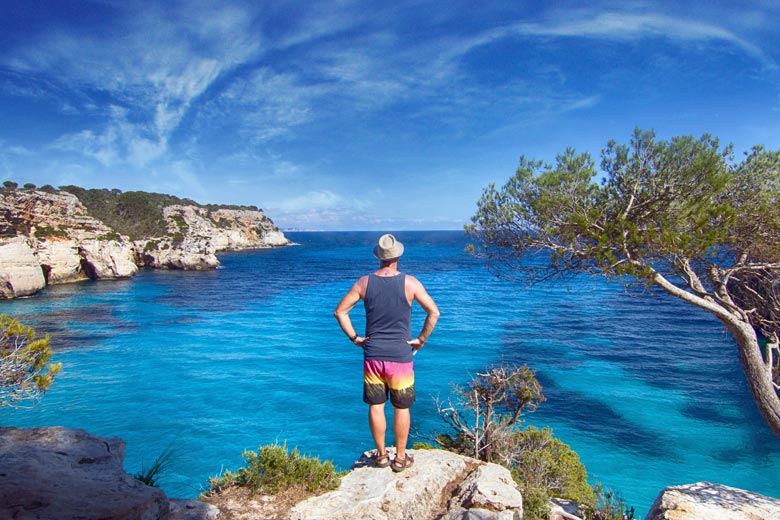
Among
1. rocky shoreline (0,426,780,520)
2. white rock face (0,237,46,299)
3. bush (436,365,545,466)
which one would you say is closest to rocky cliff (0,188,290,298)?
white rock face (0,237,46,299)

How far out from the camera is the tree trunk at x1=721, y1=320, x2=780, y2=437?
7.26 metres

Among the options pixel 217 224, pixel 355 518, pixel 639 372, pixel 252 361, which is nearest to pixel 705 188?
pixel 355 518

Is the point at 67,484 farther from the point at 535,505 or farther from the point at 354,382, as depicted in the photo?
the point at 354,382

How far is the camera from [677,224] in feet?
25.1

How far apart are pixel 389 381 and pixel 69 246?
175ft

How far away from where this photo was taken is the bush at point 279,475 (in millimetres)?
4898

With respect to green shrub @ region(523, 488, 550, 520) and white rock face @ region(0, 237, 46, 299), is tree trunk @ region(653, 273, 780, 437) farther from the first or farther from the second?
white rock face @ region(0, 237, 46, 299)

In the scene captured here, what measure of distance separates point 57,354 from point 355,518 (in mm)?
23999

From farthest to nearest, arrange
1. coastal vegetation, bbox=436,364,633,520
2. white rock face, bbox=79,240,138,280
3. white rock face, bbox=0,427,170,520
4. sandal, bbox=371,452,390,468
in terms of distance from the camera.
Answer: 1. white rock face, bbox=79,240,138,280
2. coastal vegetation, bbox=436,364,633,520
3. sandal, bbox=371,452,390,468
4. white rock face, bbox=0,427,170,520

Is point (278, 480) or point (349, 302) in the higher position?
point (349, 302)

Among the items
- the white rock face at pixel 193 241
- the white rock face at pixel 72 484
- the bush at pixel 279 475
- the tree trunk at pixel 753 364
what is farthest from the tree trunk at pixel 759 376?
the white rock face at pixel 193 241

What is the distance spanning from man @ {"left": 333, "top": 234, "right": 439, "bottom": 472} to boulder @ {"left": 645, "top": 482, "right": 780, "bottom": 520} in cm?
385

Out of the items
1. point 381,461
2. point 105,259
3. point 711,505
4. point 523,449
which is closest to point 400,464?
point 381,461

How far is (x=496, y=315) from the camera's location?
1234 inches
